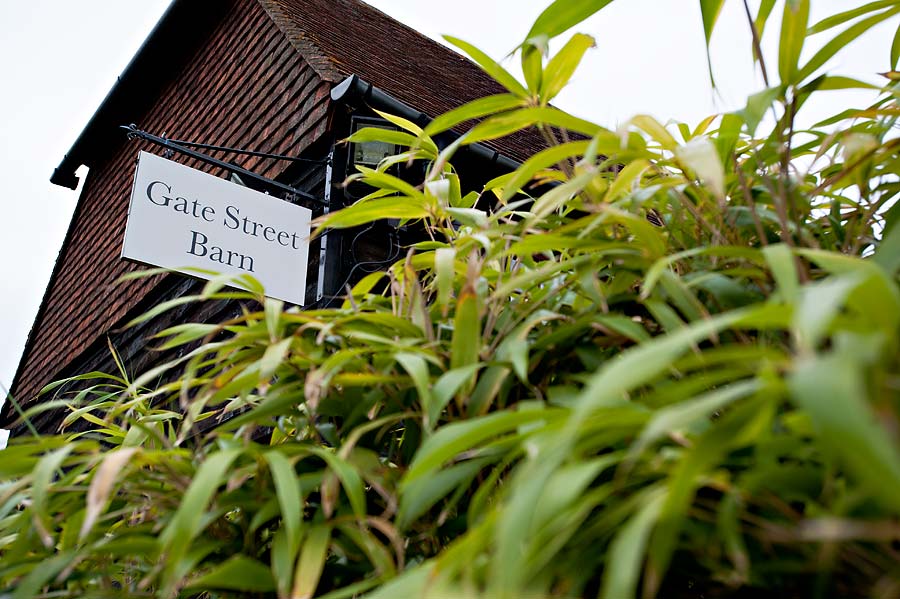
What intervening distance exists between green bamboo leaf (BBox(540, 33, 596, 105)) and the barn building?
2232 millimetres

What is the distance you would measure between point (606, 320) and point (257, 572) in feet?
1.38

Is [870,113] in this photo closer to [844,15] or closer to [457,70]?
[844,15]

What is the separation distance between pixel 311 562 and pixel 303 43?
152 inches

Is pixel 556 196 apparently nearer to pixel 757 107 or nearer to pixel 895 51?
pixel 757 107

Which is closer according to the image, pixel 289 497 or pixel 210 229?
pixel 289 497

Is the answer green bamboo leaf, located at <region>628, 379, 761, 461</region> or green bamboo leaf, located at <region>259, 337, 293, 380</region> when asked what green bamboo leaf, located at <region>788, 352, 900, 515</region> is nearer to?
green bamboo leaf, located at <region>628, 379, 761, 461</region>

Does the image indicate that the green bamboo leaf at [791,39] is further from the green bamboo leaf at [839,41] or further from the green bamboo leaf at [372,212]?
the green bamboo leaf at [372,212]

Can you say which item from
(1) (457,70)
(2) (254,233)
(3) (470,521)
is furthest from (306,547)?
(1) (457,70)

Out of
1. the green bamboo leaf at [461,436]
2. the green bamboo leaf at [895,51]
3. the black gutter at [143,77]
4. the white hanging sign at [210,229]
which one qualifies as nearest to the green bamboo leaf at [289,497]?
the green bamboo leaf at [461,436]

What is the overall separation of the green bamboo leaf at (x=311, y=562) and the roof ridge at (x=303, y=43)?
125 inches

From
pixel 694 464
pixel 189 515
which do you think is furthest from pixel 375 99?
pixel 694 464

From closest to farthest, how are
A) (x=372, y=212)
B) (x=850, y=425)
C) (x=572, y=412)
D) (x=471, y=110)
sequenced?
(x=850, y=425)
(x=572, y=412)
(x=471, y=110)
(x=372, y=212)

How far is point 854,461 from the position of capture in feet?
1.31

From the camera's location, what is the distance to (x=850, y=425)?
39 cm
